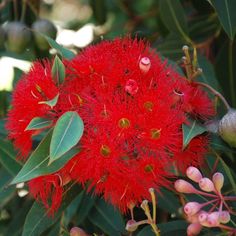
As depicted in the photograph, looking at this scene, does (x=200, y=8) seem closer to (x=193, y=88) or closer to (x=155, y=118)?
(x=193, y=88)

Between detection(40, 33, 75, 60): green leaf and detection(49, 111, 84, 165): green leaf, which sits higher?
detection(40, 33, 75, 60): green leaf

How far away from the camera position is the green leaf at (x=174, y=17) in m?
1.85

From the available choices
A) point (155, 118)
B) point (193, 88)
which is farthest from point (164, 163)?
point (193, 88)

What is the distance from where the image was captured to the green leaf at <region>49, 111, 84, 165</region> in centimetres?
116

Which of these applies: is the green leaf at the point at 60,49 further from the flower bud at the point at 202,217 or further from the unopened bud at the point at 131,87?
the flower bud at the point at 202,217

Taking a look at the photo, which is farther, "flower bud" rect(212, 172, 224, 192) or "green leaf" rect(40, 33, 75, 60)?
"green leaf" rect(40, 33, 75, 60)

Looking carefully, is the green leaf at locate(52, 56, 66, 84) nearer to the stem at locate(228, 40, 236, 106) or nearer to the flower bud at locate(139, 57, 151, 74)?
the flower bud at locate(139, 57, 151, 74)

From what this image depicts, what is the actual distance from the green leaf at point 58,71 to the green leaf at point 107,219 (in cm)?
37

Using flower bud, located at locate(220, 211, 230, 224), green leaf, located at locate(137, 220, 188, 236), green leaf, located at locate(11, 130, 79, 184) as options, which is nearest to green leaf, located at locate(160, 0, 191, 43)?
green leaf, located at locate(137, 220, 188, 236)

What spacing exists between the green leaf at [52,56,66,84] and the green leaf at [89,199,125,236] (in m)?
0.37

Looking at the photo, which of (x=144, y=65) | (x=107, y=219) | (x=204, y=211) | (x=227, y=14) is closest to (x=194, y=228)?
(x=204, y=211)

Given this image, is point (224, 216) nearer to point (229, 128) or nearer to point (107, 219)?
point (229, 128)

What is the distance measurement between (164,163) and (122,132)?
97 mm

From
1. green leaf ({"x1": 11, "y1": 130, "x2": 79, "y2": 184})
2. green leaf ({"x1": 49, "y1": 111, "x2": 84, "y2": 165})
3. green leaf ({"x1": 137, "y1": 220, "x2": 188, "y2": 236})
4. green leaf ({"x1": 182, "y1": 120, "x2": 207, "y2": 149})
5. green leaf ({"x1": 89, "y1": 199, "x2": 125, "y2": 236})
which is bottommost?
green leaf ({"x1": 89, "y1": 199, "x2": 125, "y2": 236})
